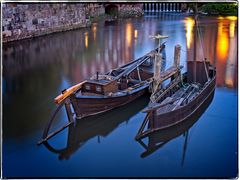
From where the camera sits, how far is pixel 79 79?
6836 mm

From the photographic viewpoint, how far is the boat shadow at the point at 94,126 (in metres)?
4.40

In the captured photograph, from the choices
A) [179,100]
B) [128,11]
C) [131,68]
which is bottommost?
[179,100]

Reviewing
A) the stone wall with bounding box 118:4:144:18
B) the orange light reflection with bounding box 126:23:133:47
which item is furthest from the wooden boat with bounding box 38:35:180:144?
the stone wall with bounding box 118:4:144:18

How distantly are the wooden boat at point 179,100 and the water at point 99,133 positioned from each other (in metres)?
0.19

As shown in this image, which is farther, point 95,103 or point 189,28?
point 189,28

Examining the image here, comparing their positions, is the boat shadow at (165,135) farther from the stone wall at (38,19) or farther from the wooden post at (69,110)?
the stone wall at (38,19)

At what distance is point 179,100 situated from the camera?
4.93 meters

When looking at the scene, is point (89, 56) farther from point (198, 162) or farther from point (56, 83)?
point (198, 162)

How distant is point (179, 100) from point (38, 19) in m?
7.34

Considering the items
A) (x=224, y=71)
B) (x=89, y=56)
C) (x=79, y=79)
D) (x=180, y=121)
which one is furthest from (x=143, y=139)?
(x=89, y=56)

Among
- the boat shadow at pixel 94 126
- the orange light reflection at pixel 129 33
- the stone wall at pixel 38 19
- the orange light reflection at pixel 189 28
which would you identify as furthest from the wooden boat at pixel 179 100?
the stone wall at pixel 38 19

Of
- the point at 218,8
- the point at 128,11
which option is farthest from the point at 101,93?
the point at 128,11

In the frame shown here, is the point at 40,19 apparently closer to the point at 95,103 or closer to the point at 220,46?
the point at 220,46

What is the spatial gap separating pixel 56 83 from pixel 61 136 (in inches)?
85.7
